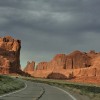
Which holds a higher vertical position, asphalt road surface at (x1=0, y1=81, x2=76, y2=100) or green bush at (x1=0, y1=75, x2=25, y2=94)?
green bush at (x1=0, y1=75, x2=25, y2=94)

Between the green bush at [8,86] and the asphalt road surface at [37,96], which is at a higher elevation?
the green bush at [8,86]

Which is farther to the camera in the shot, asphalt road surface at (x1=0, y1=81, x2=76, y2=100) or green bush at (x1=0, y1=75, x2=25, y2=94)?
green bush at (x1=0, y1=75, x2=25, y2=94)

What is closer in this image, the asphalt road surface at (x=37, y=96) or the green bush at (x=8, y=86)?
the asphalt road surface at (x=37, y=96)

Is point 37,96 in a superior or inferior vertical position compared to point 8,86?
inferior

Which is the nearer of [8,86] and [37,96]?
[37,96]
